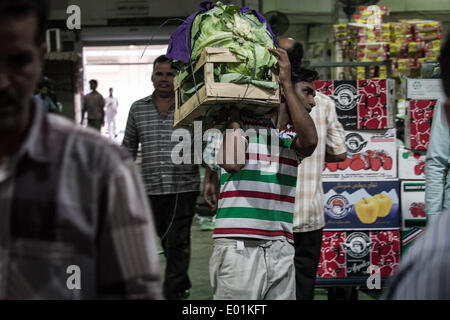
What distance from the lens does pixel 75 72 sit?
19.2m

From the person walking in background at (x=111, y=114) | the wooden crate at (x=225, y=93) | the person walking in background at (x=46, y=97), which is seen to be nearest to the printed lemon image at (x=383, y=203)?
the wooden crate at (x=225, y=93)

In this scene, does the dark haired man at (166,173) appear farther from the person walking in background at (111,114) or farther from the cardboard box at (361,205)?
the person walking in background at (111,114)

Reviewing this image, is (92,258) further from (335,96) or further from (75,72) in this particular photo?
(75,72)

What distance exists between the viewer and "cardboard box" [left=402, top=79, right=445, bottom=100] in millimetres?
5281

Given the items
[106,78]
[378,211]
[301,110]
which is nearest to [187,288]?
[378,211]

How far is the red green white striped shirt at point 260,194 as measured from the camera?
299cm

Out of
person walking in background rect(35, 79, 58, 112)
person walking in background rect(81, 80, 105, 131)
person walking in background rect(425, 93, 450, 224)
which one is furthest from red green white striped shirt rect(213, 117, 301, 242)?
person walking in background rect(81, 80, 105, 131)

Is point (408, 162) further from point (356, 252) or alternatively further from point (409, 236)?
point (356, 252)

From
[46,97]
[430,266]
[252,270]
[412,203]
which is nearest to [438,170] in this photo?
[252,270]

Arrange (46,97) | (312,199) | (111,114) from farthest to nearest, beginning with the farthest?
(111,114) → (46,97) → (312,199)

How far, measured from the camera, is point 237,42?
9.98 feet

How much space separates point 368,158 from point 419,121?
0.47 meters

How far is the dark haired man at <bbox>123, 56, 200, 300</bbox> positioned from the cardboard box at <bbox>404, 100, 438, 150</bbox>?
1648mm

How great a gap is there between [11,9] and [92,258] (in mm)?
491
